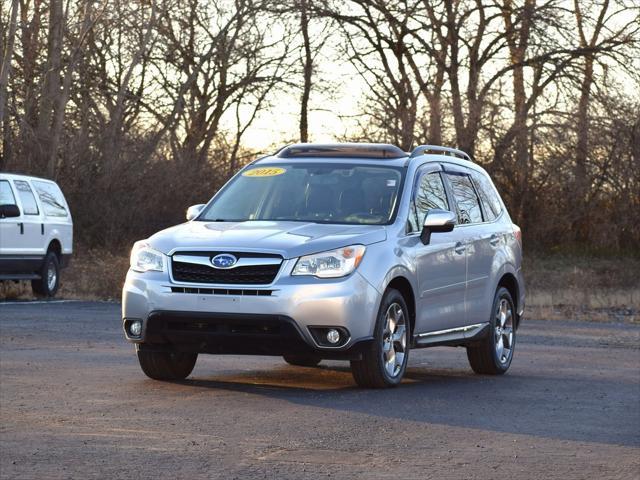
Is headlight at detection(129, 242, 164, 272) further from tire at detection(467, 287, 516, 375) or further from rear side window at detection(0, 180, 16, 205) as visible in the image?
rear side window at detection(0, 180, 16, 205)

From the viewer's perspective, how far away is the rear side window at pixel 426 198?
40.5ft

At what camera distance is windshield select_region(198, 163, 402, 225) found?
12.2 m

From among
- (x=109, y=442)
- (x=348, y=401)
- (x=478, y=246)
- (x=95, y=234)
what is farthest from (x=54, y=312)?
(x=95, y=234)

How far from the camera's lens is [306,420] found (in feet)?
32.3

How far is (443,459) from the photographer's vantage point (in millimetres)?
8430

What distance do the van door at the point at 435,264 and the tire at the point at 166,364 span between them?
176 centimetres

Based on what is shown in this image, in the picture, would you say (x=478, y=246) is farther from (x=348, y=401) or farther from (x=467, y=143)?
(x=467, y=143)

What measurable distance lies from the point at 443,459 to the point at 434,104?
3172cm

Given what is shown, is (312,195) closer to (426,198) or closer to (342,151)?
(342,151)

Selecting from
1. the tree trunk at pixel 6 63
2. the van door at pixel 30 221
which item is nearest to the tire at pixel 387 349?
the van door at pixel 30 221

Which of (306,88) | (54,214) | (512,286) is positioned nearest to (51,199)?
(54,214)

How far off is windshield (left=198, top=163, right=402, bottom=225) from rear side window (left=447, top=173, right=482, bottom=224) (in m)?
1.01

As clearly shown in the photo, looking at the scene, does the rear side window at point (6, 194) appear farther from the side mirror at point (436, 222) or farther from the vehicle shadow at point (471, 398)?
the side mirror at point (436, 222)

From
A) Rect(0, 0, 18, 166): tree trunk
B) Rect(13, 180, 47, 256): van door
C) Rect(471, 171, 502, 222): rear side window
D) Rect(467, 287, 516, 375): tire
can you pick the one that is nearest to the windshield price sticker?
Rect(471, 171, 502, 222): rear side window
